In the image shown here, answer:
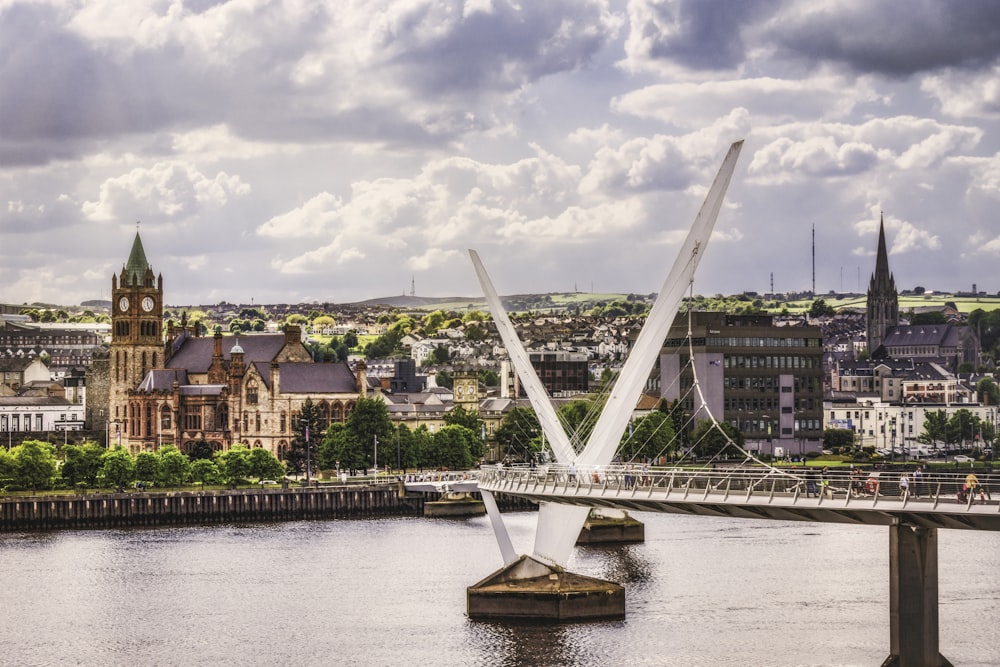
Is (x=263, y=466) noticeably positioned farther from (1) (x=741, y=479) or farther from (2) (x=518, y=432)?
(1) (x=741, y=479)

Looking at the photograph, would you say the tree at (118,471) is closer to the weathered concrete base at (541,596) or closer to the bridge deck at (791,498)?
the weathered concrete base at (541,596)

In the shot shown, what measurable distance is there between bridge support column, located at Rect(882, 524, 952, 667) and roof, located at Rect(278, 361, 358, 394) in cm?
12383

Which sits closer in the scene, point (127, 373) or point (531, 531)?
point (531, 531)

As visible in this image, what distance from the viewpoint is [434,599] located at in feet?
263

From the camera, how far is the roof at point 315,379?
570 feet

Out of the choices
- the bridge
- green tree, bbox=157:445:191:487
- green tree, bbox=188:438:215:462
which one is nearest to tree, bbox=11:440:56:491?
green tree, bbox=157:445:191:487

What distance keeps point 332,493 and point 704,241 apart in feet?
231

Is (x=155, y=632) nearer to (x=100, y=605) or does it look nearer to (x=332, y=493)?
(x=100, y=605)

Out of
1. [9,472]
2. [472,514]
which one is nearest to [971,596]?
[472,514]

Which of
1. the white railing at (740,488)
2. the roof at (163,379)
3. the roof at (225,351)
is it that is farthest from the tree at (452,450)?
the white railing at (740,488)

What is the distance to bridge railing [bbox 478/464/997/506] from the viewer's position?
53844mm

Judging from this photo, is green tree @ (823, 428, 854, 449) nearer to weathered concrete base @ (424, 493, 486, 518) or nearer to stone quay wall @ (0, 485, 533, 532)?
stone quay wall @ (0, 485, 533, 532)

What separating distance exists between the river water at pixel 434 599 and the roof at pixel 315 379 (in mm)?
56444

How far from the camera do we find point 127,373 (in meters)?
182
